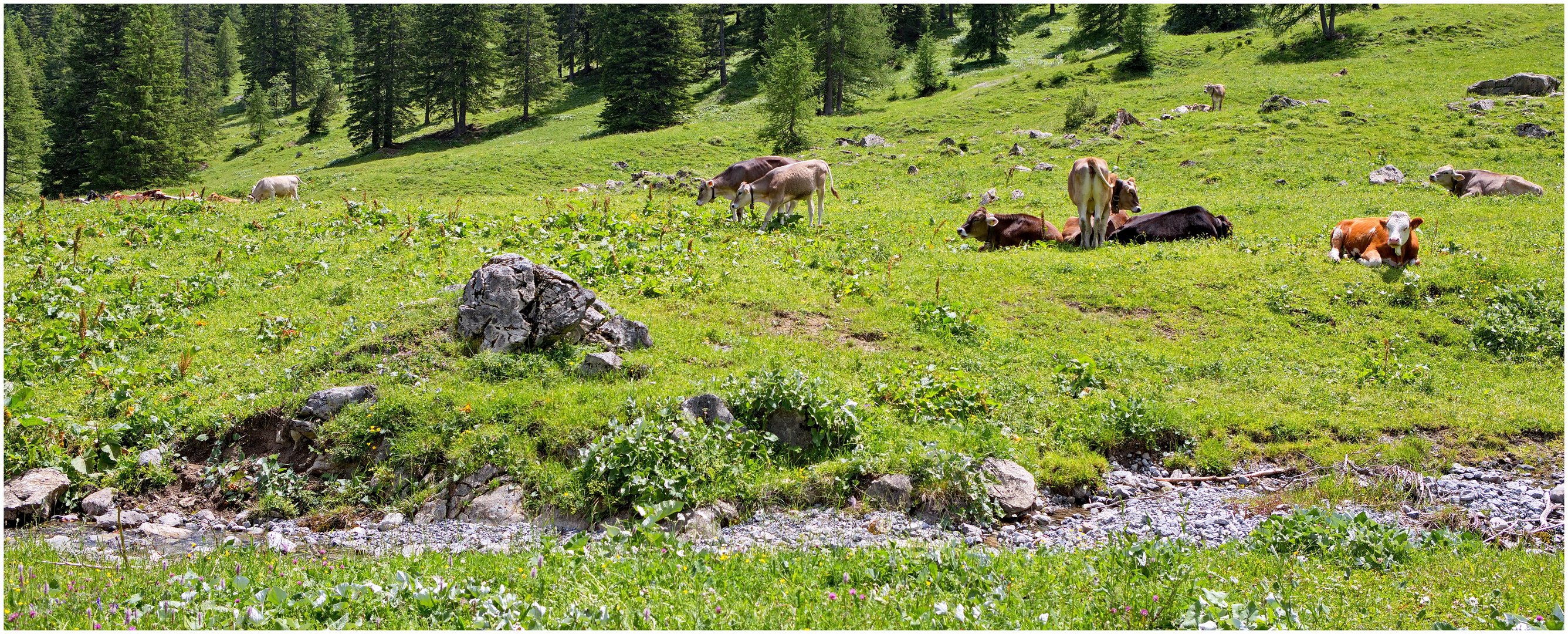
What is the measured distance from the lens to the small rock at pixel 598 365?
35.5 ft

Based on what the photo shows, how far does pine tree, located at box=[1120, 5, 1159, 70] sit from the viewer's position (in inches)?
2190

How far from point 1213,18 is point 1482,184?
57800 mm

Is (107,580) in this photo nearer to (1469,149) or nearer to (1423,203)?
(1423,203)

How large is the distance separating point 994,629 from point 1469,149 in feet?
107

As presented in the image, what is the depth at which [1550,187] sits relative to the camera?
22891 mm

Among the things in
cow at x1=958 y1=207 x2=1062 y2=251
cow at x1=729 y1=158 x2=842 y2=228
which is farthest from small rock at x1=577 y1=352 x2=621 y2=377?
cow at x1=958 y1=207 x2=1062 y2=251

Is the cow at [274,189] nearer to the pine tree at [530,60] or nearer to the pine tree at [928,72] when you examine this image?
the pine tree at [530,60]

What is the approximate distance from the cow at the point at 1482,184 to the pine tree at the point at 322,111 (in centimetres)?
7581

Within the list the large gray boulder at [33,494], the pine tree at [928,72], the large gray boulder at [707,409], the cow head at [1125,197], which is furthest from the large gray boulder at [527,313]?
the pine tree at [928,72]

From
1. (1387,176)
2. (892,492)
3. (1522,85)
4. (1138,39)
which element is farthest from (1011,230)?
(1138,39)

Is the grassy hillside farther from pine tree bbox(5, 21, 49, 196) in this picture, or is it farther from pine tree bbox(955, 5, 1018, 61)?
pine tree bbox(5, 21, 49, 196)

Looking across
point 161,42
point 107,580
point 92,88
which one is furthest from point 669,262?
point 92,88

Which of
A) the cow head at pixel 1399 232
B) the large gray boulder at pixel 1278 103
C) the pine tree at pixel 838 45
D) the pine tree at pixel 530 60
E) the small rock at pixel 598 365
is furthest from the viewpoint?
the pine tree at pixel 530 60

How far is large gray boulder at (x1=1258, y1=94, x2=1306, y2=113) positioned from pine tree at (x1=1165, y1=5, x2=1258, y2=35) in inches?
1466
